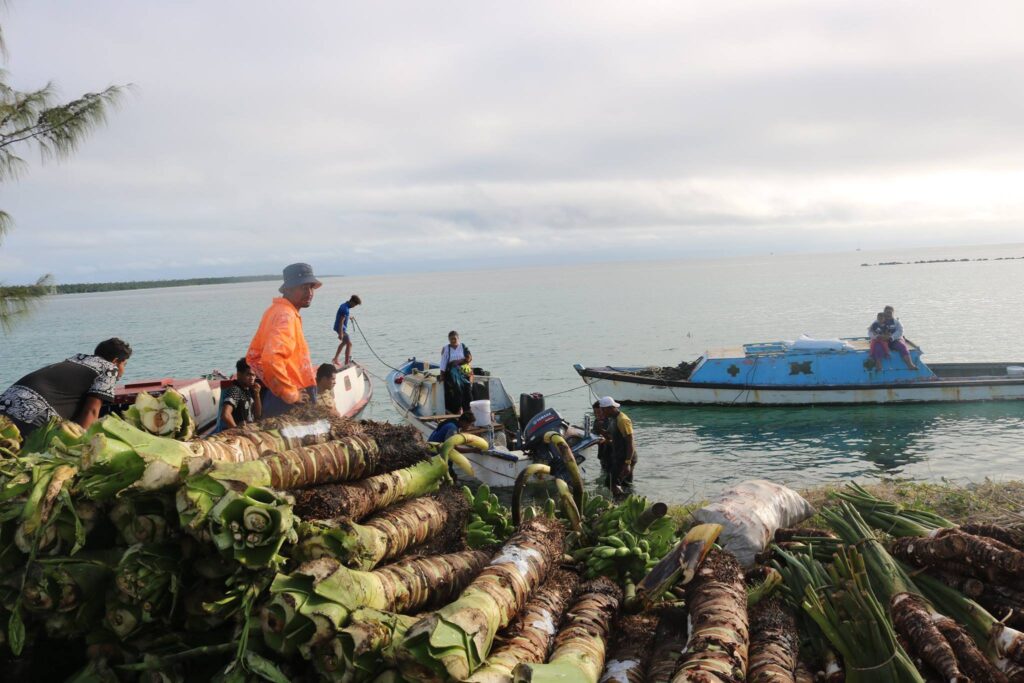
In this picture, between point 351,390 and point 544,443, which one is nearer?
point 544,443

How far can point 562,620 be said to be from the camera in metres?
4.00

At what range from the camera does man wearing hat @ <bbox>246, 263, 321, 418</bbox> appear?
19.2 feet

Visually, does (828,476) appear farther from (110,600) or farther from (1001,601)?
(110,600)

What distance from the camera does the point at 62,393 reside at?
588 cm

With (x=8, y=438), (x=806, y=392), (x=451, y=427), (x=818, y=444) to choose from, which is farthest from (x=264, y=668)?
(x=806, y=392)

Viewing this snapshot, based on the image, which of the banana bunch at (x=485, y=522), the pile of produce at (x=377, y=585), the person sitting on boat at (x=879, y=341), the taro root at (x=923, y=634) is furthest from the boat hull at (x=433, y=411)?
the person sitting on boat at (x=879, y=341)

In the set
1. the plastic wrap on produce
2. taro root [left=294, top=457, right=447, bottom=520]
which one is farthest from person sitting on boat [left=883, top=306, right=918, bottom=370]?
taro root [left=294, top=457, right=447, bottom=520]

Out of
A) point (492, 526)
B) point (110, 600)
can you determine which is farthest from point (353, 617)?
point (492, 526)

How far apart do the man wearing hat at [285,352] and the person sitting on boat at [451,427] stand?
669 cm

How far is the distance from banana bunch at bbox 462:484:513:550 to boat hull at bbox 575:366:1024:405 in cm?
1927

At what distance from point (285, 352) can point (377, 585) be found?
3081 mm

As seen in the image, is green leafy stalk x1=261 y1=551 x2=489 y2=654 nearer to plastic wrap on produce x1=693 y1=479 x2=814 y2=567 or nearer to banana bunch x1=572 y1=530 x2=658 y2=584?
banana bunch x1=572 y1=530 x2=658 y2=584

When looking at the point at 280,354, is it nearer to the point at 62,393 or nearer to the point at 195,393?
the point at 62,393

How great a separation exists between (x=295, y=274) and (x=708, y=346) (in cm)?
4905
